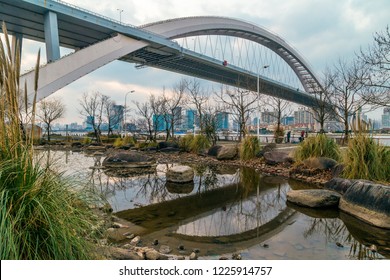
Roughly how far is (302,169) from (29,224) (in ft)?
26.1

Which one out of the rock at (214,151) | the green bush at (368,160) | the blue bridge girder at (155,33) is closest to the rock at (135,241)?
the green bush at (368,160)

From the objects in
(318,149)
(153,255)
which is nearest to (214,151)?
(318,149)

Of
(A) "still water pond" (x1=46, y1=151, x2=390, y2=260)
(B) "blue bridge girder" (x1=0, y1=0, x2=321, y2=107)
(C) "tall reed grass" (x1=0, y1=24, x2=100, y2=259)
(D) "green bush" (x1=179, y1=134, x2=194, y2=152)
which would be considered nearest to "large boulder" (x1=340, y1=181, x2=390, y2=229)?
(A) "still water pond" (x1=46, y1=151, x2=390, y2=260)

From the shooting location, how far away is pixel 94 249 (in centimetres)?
213

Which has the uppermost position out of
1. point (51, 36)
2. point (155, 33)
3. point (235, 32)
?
point (235, 32)

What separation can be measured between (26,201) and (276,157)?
954cm

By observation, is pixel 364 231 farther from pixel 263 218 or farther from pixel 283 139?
pixel 283 139

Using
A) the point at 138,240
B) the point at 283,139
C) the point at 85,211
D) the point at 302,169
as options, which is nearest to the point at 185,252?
the point at 138,240

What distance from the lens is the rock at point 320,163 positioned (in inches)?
308

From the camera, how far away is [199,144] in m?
15.5

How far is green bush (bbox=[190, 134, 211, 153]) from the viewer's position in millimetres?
15461

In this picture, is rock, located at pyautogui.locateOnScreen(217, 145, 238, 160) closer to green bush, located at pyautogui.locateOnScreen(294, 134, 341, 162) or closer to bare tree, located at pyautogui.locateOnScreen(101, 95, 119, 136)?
green bush, located at pyautogui.locateOnScreen(294, 134, 341, 162)

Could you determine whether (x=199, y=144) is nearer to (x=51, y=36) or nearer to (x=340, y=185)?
(x=340, y=185)

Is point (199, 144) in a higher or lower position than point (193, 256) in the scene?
higher
